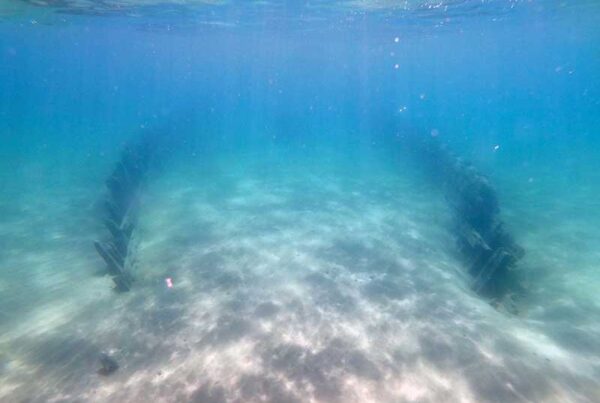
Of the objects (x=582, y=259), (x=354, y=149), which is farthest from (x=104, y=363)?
(x=354, y=149)

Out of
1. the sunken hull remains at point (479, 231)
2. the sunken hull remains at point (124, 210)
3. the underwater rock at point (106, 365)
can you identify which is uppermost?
the sunken hull remains at point (479, 231)

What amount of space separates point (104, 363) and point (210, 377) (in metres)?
2.78

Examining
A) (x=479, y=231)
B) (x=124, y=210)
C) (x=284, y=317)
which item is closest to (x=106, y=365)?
(x=284, y=317)

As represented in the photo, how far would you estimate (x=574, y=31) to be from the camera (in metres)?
50.8

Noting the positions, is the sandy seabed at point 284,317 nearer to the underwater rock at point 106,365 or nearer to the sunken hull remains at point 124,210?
the underwater rock at point 106,365

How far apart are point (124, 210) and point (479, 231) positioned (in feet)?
58.4

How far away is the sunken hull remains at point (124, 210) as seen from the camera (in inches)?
504

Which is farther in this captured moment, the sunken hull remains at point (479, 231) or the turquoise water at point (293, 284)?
the sunken hull remains at point (479, 231)

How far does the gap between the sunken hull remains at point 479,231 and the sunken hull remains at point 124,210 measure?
1305 centimetres

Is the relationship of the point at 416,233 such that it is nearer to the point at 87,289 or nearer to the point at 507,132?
the point at 87,289

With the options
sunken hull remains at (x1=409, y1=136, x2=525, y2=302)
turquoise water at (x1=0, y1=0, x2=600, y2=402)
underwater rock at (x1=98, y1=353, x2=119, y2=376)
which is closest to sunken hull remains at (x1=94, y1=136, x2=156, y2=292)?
turquoise water at (x1=0, y1=0, x2=600, y2=402)

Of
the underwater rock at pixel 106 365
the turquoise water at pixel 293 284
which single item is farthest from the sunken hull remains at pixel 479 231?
the underwater rock at pixel 106 365

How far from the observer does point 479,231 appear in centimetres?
1557

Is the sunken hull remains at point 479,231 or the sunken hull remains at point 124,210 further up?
the sunken hull remains at point 479,231
